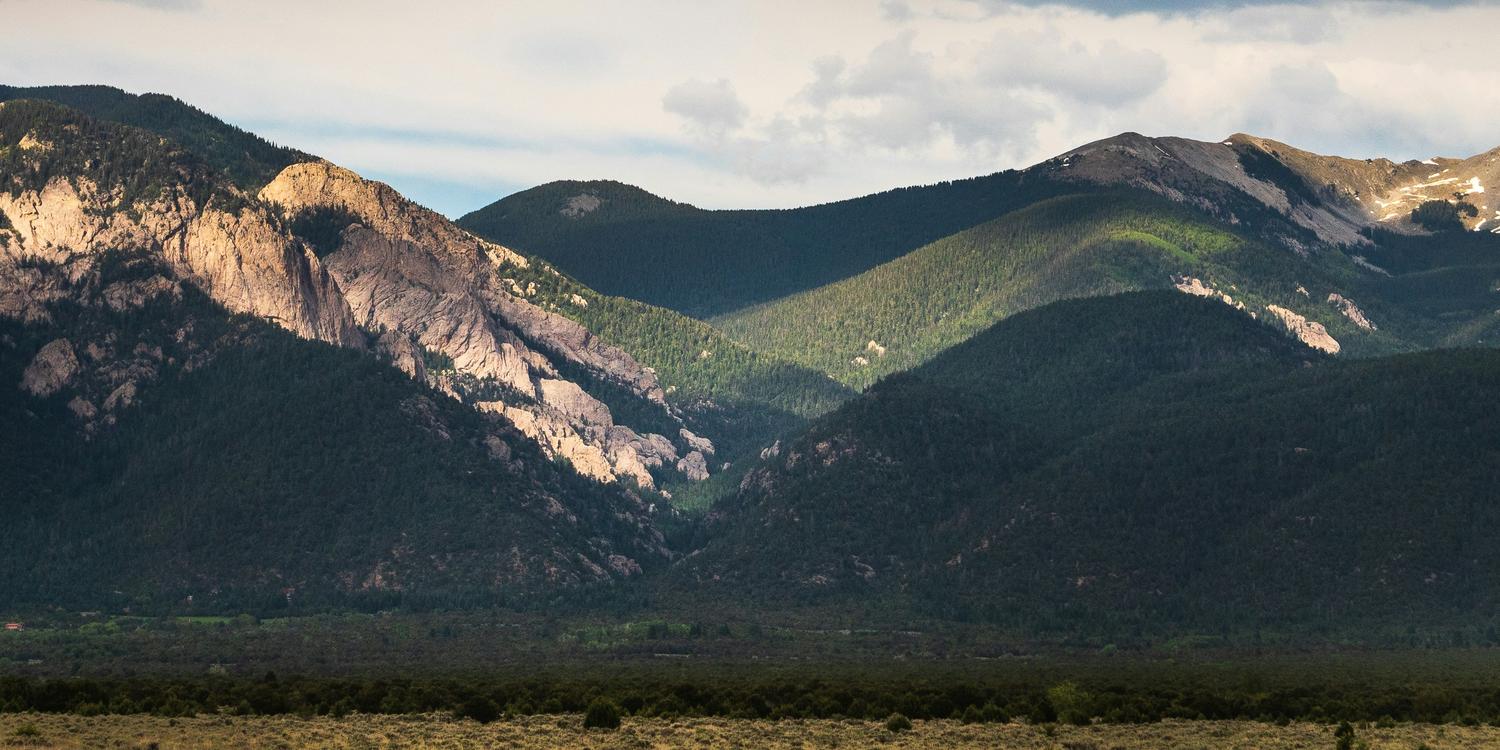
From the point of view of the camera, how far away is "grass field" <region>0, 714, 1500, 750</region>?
119 metres

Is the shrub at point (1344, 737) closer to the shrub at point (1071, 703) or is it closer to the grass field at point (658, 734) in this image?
the grass field at point (658, 734)

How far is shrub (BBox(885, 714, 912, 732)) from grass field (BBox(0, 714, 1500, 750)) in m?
0.76

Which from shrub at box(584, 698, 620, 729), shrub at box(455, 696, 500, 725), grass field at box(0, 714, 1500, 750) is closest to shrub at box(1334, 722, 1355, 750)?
Answer: grass field at box(0, 714, 1500, 750)

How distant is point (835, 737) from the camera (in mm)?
125438

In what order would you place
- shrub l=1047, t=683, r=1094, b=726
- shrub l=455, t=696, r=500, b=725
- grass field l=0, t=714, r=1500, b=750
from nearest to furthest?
grass field l=0, t=714, r=1500, b=750, shrub l=455, t=696, r=500, b=725, shrub l=1047, t=683, r=1094, b=726

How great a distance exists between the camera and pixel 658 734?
411ft

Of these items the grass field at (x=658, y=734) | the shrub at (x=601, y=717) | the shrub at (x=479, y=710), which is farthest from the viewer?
the shrub at (x=479, y=710)

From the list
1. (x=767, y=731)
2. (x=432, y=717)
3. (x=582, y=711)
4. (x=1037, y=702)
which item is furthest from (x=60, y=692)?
(x=1037, y=702)

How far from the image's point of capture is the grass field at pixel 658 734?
119 metres

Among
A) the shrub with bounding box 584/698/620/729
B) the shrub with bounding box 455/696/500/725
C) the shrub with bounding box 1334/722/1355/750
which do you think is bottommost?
the shrub with bounding box 455/696/500/725

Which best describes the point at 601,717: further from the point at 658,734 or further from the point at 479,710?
the point at 479,710

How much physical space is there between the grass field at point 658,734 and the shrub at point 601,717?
96 centimetres

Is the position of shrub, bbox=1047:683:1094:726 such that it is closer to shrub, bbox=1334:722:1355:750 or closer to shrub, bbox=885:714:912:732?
shrub, bbox=885:714:912:732

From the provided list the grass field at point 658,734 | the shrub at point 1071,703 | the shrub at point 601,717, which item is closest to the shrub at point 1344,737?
the grass field at point 658,734
